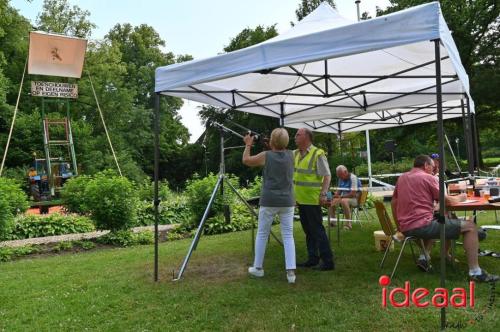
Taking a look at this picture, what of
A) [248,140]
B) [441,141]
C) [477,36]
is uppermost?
[477,36]

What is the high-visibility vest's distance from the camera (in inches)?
Result: 203

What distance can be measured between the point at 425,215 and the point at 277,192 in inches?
58.4

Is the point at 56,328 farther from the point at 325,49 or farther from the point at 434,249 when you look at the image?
the point at 434,249

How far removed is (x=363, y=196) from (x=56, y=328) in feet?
21.9

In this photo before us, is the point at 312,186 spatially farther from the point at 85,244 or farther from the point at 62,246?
the point at 62,246

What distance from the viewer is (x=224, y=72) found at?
4.29 m

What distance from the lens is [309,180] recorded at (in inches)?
204

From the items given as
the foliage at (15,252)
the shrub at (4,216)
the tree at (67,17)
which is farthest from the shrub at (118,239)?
the tree at (67,17)

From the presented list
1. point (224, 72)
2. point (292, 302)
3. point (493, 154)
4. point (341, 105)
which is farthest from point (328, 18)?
point (493, 154)

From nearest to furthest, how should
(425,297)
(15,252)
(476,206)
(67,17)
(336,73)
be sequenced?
1. (425,297)
2. (476,206)
3. (336,73)
4. (15,252)
5. (67,17)

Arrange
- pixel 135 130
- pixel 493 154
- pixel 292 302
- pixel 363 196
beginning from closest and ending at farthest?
1. pixel 292 302
2. pixel 363 196
3. pixel 135 130
4. pixel 493 154

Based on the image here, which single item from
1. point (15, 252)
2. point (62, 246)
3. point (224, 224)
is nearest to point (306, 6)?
point (224, 224)

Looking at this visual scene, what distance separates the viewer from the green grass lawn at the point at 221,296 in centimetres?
356

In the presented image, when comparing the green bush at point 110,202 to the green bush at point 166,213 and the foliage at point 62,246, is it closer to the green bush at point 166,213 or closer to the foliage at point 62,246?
the foliage at point 62,246
